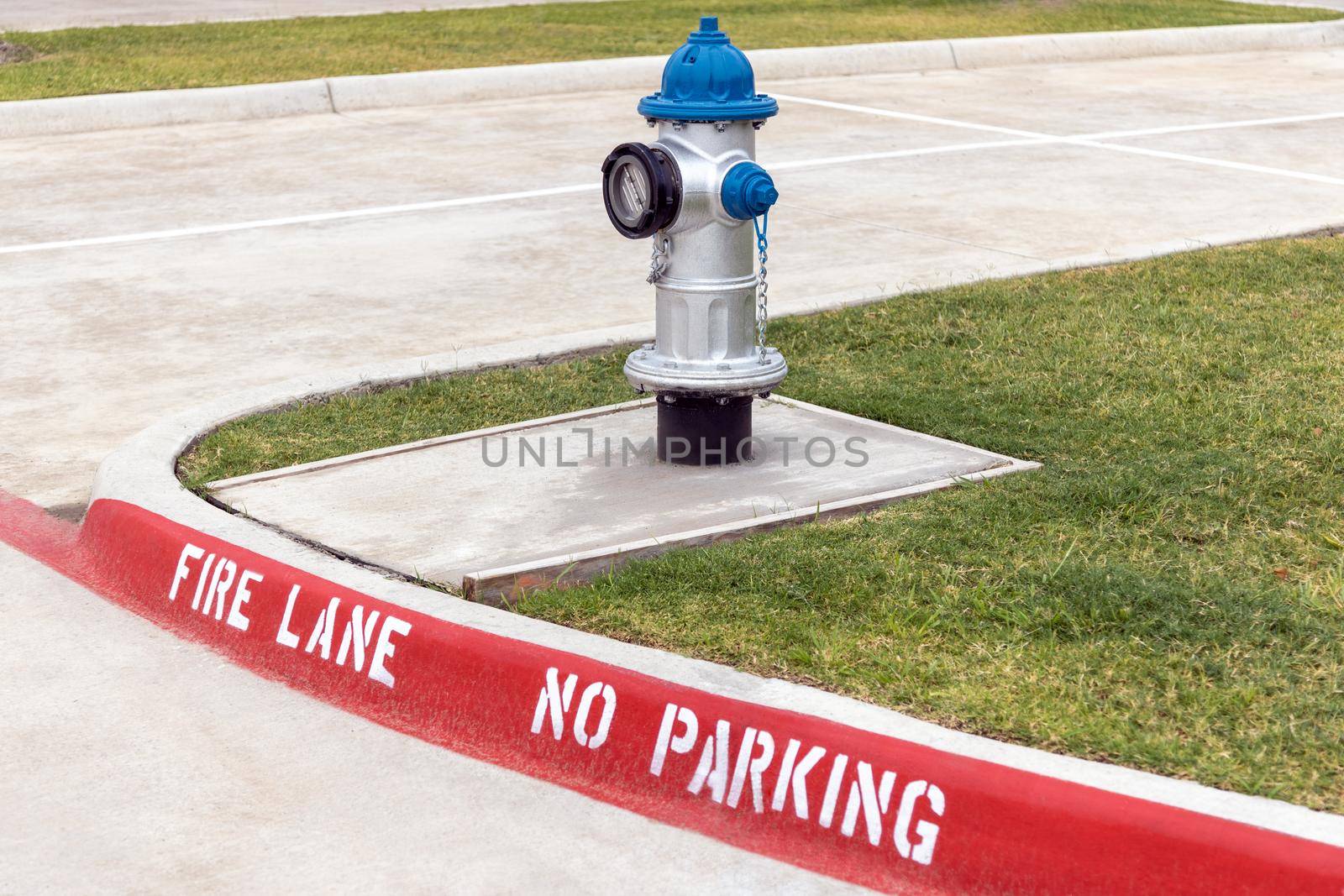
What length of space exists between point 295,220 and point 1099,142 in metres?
5.48

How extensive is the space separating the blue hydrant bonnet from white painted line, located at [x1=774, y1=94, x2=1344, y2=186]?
21.0 feet

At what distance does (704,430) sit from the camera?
5.01m

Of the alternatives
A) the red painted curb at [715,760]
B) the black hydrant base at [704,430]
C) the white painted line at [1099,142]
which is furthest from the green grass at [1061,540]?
the white painted line at [1099,142]

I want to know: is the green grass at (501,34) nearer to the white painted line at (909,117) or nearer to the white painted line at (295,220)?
the white painted line at (909,117)

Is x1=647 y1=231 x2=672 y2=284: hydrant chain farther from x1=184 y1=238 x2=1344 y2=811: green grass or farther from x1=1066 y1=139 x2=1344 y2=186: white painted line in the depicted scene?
x1=1066 y1=139 x2=1344 y2=186: white painted line

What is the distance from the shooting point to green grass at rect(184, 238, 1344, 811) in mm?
3436

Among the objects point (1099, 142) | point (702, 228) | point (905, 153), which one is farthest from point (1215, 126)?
point (702, 228)

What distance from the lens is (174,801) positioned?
347cm

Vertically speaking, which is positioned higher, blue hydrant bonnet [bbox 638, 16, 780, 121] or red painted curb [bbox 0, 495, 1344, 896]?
blue hydrant bonnet [bbox 638, 16, 780, 121]

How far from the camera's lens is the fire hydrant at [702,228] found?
4.65 meters

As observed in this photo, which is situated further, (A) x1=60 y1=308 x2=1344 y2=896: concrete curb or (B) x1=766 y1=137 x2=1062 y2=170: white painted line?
(B) x1=766 y1=137 x2=1062 y2=170: white painted line

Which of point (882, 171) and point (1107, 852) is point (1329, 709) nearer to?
point (1107, 852)

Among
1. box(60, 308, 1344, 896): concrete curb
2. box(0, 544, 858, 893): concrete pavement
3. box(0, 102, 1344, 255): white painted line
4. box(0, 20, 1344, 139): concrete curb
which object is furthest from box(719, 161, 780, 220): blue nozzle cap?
box(0, 20, 1344, 139): concrete curb

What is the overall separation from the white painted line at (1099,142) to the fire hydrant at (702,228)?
6.31 meters
